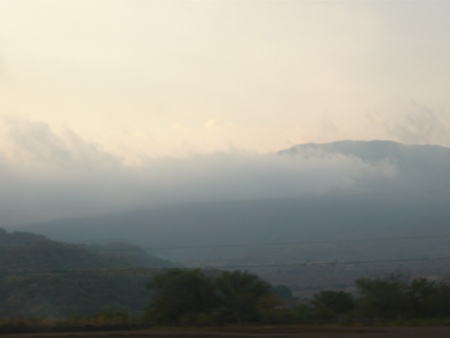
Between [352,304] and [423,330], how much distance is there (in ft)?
70.4

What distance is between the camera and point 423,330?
63844mm

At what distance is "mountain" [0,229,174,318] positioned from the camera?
95.7 meters

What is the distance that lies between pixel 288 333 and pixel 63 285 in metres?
45.6

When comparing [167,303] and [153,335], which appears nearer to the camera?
[153,335]

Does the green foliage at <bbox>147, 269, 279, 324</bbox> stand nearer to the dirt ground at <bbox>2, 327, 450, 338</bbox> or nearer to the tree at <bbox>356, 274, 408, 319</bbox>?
the tree at <bbox>356, 274, 408, 319</bbox>

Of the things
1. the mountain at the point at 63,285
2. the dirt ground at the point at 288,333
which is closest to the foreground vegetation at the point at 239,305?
the mountain at the point at 63,285

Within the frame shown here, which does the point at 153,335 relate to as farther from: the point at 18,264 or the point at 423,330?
the point at 18,264

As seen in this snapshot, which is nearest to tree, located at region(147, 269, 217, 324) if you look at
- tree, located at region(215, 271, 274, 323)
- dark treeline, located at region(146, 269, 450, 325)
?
dark treeline, located at region(146, 269, 450, 325)

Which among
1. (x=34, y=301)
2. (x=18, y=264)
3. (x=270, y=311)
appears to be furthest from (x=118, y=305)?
(x=270, y=311)

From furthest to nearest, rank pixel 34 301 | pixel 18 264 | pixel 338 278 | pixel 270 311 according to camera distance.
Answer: pixel 338 278 → pixel 18 264 → pixel 34 301 → pixel 270 311

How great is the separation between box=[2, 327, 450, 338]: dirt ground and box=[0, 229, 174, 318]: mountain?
90.3 feet

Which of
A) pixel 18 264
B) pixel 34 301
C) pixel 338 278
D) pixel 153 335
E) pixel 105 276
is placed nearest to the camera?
pixel 153 335

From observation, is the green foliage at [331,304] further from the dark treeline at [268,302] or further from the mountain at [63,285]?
the mountain at [63,285]

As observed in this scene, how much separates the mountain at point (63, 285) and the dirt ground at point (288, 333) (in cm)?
2752
